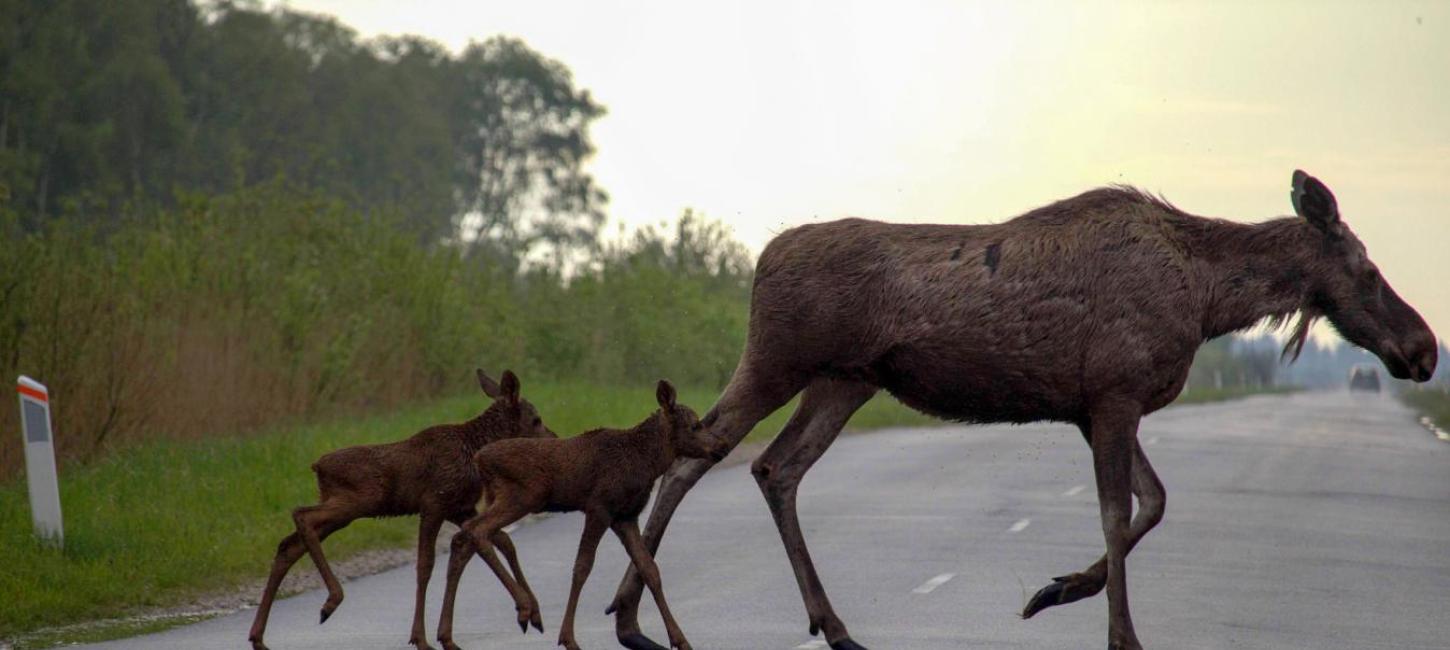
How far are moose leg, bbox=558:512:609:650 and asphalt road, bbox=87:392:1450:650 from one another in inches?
51.0

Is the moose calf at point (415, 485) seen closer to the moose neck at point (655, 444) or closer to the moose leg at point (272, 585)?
the moose leg at point (272, 585)

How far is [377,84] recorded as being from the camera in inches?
2749

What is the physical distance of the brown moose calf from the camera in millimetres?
8578

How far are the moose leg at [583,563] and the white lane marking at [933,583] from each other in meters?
4.14

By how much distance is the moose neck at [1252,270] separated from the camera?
9148 mm

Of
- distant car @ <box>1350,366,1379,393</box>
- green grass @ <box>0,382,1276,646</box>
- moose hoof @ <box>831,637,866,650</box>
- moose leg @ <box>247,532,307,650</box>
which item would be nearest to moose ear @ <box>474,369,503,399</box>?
moose leg @ <box>247,532,307,650</box>

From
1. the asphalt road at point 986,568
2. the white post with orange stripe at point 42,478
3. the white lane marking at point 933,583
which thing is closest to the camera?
the asphalt road at point 986,568

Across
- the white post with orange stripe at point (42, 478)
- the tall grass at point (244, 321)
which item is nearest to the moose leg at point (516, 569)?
the white post with orange stripe at point (42, 478)

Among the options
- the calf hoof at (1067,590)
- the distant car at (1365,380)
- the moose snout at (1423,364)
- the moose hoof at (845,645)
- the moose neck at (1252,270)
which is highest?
the moose neck at (1252,270)

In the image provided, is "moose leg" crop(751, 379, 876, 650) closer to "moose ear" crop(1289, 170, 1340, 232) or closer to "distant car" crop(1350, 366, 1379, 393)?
"moose ear" crop(1289, 170, 1340, 232)

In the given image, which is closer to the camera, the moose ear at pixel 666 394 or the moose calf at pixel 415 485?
the moose ear at pixel 666 394

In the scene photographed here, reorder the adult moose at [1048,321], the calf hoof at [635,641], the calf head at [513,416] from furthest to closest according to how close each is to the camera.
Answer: the calf head at [513,416] → the calf hoof at [635,641] → the adult moose at [1048,321]

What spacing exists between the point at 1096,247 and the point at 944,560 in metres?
5.57

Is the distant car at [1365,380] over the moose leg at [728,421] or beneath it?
beneath
